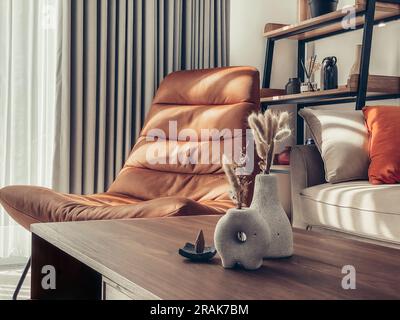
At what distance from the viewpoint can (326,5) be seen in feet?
10.5

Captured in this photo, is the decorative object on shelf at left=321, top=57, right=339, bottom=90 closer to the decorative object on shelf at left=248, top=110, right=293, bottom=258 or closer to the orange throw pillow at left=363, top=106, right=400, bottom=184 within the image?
the orange throw pillow at left=363, top=106, right=400, bottom=184

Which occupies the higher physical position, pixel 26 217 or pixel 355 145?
pixel 355 145

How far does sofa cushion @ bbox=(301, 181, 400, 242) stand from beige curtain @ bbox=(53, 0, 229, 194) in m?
1.18

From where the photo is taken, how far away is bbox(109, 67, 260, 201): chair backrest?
253cm

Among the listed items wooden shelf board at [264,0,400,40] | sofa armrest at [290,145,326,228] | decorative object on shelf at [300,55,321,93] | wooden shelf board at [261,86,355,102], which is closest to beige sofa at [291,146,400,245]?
sofa armrest at [290,145,326,228]

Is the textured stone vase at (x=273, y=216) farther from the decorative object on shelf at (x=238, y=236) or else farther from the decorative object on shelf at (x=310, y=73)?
the decorative object on shelf at (x=310, y=73)

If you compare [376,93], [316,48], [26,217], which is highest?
[316,48]

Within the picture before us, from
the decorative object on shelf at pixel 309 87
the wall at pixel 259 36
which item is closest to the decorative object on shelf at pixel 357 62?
the decorative object on shelf at pixel 309 87

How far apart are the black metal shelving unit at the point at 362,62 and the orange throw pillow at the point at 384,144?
329 millimetres

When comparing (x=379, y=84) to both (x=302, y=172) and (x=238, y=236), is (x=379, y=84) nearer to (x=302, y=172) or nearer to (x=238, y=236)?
→ (x=302, y=172)

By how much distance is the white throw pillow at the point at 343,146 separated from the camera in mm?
2520

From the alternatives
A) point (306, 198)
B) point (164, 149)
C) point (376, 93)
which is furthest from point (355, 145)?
point (164, 149)
